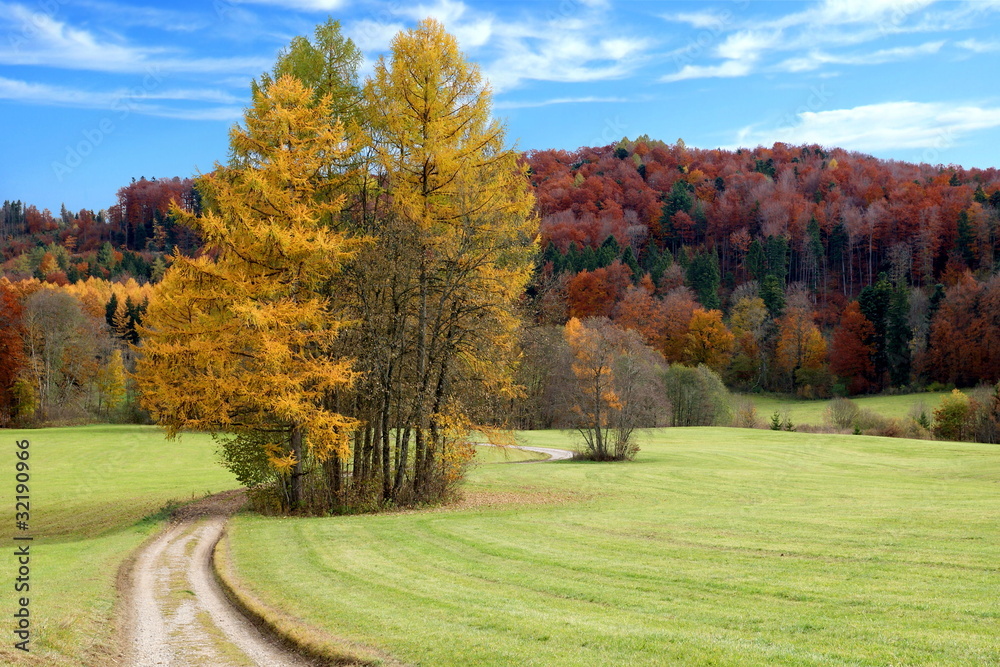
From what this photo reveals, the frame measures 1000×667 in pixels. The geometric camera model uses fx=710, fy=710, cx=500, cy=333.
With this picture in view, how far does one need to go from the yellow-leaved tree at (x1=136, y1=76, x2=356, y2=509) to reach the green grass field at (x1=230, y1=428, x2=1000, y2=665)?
317 centimetres

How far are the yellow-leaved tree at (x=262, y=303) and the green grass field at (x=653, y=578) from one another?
125 inches

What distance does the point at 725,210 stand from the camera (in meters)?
113

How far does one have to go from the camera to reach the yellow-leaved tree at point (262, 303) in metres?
18.1

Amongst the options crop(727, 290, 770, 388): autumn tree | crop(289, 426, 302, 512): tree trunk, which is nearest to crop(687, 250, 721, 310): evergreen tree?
crop(727, 290, 770, 388): autumn tree

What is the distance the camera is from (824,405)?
74375mm

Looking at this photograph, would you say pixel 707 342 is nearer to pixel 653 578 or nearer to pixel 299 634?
pixel 653 578

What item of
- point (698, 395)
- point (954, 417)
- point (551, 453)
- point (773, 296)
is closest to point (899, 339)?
A: point (773, 296)

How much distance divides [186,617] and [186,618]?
0.20 feet

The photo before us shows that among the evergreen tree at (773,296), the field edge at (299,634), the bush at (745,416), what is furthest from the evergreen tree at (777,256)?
the field edge at (299,634)

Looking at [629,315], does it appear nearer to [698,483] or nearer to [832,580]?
[698,483]

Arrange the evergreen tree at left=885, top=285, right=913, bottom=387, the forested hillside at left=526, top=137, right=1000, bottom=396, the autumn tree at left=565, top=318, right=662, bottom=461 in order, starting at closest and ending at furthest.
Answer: the autumn tree at left=565, top=318, right=662, bottom=461, the evergreen tree at left=885, top=285, right=913, bottom=387, the forested hillside at left=526, top=137, right=1000, bottom=396

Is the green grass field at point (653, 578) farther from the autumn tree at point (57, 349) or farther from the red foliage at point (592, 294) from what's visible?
the red foliage at point (592, 294)

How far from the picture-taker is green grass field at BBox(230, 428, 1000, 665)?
7602mm

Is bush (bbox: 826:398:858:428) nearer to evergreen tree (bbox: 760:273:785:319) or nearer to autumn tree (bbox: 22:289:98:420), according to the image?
evergreen tree (bbox: 760:273:785:319)
